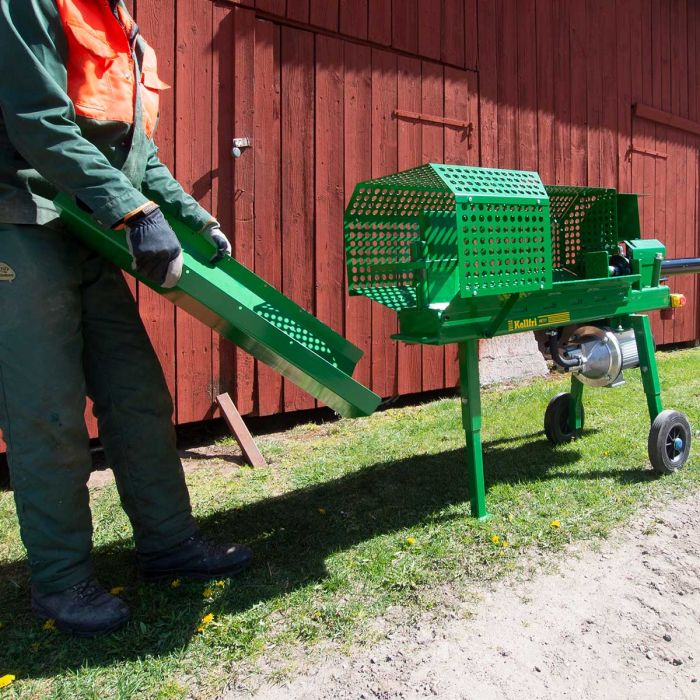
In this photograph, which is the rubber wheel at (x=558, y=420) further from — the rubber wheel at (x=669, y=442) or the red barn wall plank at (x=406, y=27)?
the red barn wall plank at (x=406, y=27)

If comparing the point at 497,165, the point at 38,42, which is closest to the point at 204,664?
the point at 38,42

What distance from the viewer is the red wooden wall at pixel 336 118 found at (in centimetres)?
438

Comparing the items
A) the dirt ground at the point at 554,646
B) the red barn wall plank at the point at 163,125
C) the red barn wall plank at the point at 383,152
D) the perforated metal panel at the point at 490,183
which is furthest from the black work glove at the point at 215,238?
the red barn wall plank at the point at 383,152

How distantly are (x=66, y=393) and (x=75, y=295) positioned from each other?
0.33 meters

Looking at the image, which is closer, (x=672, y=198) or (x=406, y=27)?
(x=406, y=27)

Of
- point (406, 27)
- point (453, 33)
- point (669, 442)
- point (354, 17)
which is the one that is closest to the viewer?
point (669, 442)

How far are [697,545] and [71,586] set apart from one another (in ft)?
7.87

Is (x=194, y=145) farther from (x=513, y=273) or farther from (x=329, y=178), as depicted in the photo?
(x=513, y=273)

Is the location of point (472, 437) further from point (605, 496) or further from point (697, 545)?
point (697, 545)

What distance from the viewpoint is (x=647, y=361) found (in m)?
3.62

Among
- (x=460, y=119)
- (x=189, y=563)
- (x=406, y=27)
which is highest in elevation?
(x=406, y=27)

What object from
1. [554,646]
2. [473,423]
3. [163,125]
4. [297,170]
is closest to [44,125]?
[473,423]

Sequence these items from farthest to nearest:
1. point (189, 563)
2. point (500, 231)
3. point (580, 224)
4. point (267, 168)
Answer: point (267, 168) → point (580, 224) → point (500, 231) → point (189, 563)

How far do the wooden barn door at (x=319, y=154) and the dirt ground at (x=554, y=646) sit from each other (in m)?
2.74
